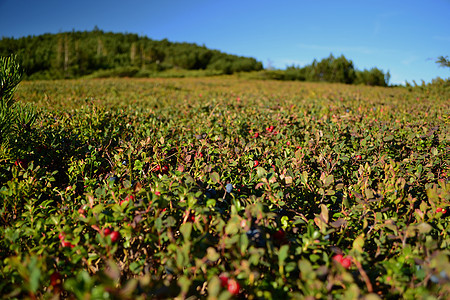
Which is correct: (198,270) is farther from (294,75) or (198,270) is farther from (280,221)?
(294,75)

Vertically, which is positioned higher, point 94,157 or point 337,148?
point 337,148

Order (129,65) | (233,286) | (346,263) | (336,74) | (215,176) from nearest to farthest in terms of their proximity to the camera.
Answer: (233,286) → (346,263) → (215,176) → (336,74) → (129,65)

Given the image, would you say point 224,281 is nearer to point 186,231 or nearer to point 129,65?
point 186,231

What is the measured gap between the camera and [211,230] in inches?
53.4

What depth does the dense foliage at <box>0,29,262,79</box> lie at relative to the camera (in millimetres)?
32500

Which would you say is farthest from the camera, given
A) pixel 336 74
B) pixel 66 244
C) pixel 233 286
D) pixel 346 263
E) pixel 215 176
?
pixel 336 74

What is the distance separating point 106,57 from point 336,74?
36589mm

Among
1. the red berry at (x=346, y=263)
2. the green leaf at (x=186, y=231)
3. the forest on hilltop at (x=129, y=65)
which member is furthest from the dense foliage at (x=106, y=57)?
the red berry at (x=346, y=263)

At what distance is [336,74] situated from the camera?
34281 mm

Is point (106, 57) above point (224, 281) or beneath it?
above

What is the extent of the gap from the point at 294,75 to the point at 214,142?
37.6 metres

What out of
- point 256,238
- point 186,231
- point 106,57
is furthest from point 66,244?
point 106,57

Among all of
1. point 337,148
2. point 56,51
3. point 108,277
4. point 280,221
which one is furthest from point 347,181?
point 56,51

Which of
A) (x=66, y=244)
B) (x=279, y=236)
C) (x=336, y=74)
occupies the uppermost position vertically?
(x=336, y=74)
